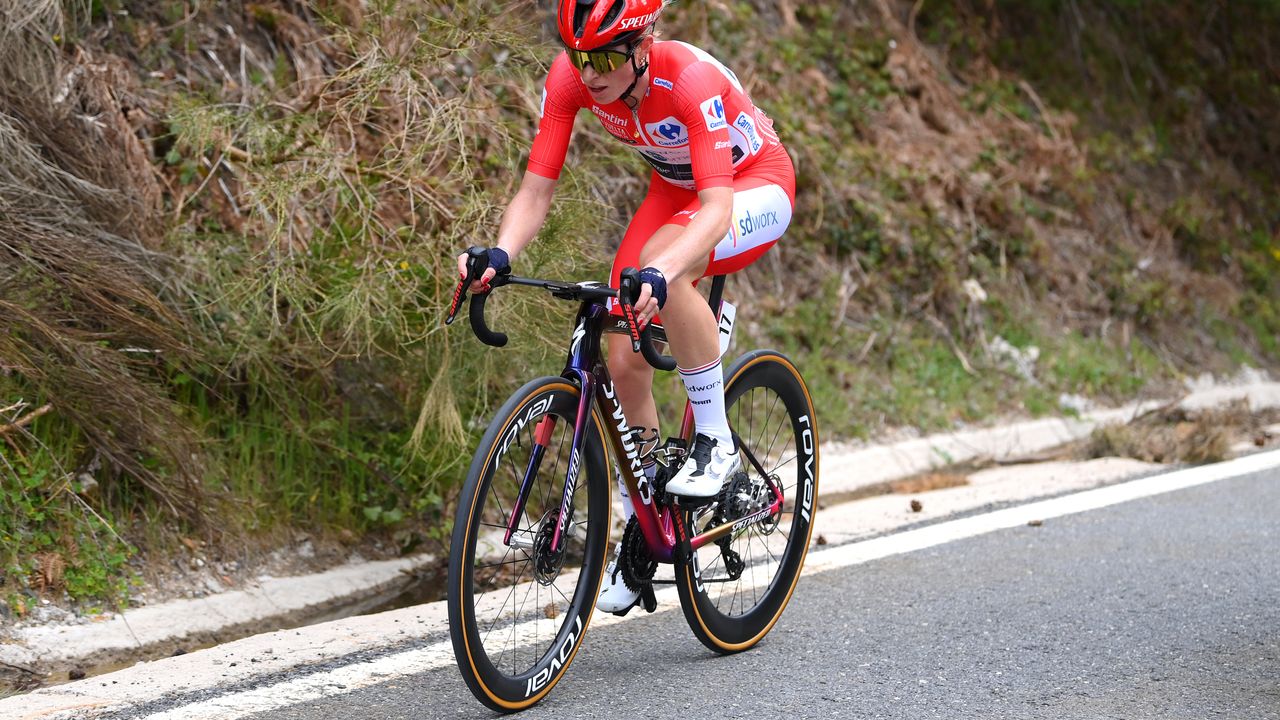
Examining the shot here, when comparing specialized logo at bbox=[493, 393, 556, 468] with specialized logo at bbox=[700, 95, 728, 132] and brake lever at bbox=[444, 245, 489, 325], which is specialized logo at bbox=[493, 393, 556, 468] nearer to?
brake lever at bbox=[444, 245, 489, 325]

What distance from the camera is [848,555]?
17.8 feet

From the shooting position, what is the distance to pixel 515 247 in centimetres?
389

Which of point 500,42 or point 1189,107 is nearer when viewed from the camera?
point 500,42

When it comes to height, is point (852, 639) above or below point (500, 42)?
below

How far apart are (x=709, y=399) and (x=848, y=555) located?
165 cm

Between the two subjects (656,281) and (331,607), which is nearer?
(656,281)

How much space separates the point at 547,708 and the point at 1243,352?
352 inches

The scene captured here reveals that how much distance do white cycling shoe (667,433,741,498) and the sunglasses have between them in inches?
45.7

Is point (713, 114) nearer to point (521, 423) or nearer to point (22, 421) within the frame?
point (521, 423)

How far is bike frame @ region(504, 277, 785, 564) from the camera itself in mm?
3697

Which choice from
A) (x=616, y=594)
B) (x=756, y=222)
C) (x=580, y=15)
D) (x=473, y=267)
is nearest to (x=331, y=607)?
(x=616, y=594)

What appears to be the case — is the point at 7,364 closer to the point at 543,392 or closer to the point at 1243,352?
the point at 543,392

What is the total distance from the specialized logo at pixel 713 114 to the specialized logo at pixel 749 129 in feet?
1.08

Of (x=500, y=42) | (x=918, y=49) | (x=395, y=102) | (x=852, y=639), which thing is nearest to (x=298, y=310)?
(x=395, y=102)
